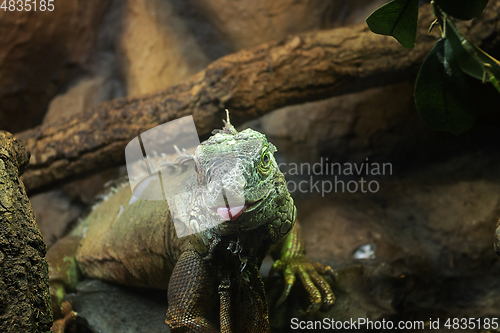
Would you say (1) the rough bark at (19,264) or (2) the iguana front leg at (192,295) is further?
(2) the iguana front leg at (192,295)

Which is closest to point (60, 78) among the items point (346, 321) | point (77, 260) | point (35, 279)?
point (77, 260)

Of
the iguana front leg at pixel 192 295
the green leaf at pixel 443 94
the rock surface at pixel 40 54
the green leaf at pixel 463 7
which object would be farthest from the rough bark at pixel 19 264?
the rock surface at pixel 40 54

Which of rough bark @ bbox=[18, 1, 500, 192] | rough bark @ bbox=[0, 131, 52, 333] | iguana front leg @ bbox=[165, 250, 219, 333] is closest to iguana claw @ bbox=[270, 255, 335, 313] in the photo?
iguana front leg @ bbox=[165, 250, 219, 333]

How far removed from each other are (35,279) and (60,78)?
3.13 m

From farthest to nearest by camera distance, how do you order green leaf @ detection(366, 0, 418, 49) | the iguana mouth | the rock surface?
the rock surface → green leaf @ detection(366, 0, 418, 49) → the iguana mouth

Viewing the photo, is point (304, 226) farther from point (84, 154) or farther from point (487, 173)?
point (84, 154)

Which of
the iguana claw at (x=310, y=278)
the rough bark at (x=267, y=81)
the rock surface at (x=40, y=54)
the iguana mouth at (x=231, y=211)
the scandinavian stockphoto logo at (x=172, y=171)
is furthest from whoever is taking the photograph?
the rock surface at (x=40, y=54)

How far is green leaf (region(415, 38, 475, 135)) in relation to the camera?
1.92 metres

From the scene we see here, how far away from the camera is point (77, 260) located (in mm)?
3195

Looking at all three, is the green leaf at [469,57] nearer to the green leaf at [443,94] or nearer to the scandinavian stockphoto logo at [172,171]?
the green leaf at [443,94]

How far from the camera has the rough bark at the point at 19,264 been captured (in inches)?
63.4

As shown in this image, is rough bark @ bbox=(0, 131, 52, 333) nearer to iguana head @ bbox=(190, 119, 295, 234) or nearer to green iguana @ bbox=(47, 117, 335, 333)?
green iguana @ bbox=(47, 117, 335, 333)

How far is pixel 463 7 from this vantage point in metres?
1.73

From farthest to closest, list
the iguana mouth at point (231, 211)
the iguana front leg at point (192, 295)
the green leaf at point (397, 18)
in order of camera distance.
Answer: the iguana front leg at point (192, 295)
the green leaf at point (397, 18)
the iguana mouth at point (231, 211)
